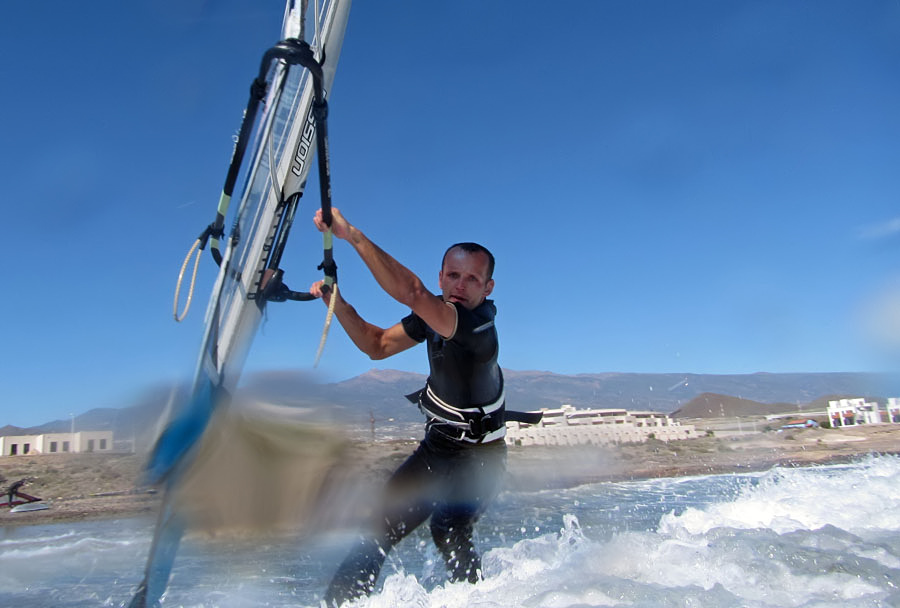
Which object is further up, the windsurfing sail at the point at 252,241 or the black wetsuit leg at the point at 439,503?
the windsurfing sail at the point at 252,241

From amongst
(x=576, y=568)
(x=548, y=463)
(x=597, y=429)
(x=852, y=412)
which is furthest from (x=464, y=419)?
(x=852, y=412)

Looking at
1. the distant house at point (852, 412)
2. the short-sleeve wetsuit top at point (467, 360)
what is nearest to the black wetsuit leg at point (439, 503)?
the short-sleeve wetsuit top at point (467, 360)

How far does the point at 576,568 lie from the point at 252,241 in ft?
7.70

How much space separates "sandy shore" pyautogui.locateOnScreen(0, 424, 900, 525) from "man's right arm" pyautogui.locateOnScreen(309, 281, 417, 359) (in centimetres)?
74

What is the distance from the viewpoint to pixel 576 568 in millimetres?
2756

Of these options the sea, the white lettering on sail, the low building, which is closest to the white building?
the low building

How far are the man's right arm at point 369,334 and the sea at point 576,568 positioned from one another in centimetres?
107

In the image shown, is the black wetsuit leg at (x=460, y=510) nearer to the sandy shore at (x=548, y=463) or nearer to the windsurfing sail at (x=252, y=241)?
the sandy shore at (x=548, y=463)

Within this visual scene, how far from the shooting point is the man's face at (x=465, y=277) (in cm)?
306

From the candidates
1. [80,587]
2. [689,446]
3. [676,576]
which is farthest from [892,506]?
[689,446]

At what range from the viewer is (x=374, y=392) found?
13.8 feet

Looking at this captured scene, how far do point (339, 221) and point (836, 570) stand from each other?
256 cm

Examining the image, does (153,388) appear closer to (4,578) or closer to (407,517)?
(407,517)

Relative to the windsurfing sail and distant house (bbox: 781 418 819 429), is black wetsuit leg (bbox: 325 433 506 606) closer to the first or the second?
the windsurfing sail
